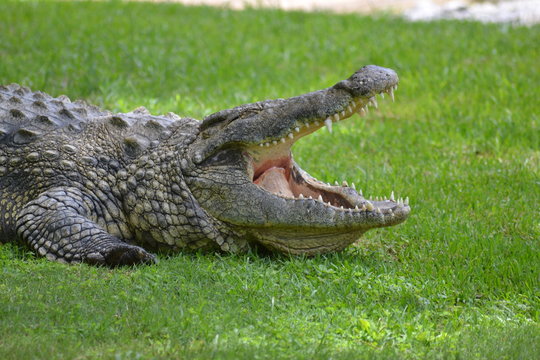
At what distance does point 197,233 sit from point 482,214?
2565mm

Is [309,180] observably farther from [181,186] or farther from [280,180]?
[181,186]

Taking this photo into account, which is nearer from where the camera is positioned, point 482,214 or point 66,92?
point 482,214

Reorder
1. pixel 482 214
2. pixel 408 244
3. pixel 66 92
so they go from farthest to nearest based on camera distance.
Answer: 1. pixel 66 92
2. pixel 482 214
3. pixel 408 244

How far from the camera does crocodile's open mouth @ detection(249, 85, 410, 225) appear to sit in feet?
17.9

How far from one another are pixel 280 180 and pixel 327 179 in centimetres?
161

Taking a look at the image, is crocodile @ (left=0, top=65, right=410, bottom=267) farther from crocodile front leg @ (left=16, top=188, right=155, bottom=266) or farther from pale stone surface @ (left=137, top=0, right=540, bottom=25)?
pale stone surface @ (left=137, top=0, right=540, bottom=25)

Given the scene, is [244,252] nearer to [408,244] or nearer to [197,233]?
[197,233]

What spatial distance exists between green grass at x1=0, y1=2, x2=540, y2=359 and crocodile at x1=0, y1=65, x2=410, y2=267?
215mm

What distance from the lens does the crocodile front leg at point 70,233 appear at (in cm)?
528

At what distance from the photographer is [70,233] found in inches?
215

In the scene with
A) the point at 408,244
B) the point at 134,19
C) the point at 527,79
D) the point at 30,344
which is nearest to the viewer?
the point at 30,344

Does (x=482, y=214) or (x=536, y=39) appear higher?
(x=536, y=39)

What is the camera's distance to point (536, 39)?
1298 cm

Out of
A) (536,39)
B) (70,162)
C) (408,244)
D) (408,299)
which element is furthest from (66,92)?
(536,39)
